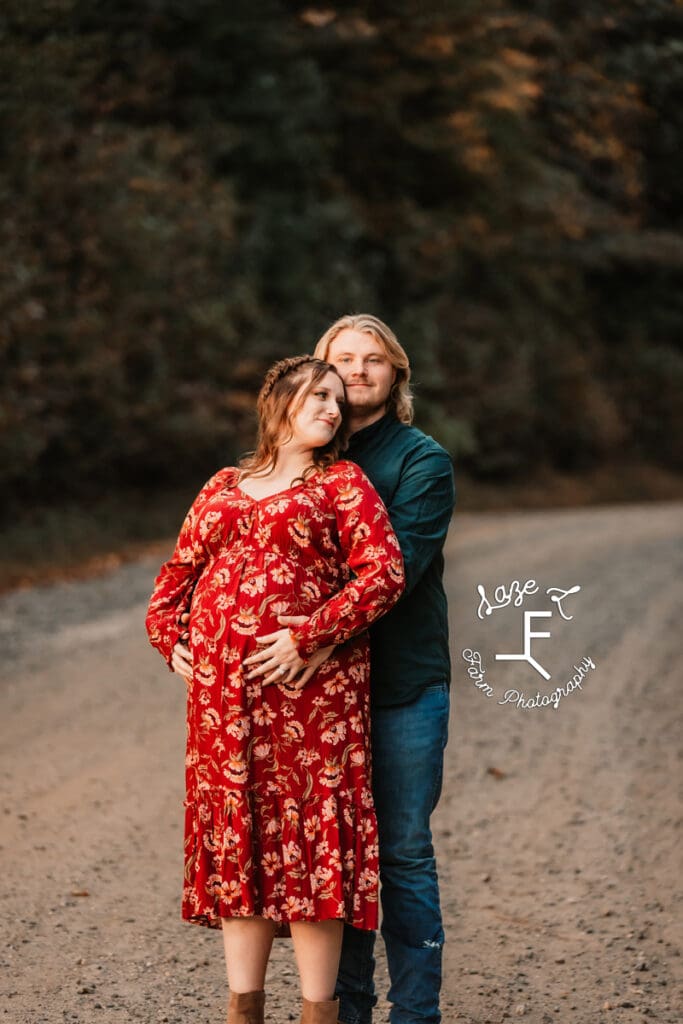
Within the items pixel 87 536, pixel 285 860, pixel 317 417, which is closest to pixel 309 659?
pixel 285 860

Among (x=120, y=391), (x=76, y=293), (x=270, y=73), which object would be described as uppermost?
(x=270, y=73)

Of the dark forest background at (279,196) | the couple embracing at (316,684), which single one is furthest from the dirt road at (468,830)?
the dark forest background at (279,196)

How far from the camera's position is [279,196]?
2070 centimetres

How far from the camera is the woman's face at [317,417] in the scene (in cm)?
312

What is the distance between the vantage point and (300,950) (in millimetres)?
3051

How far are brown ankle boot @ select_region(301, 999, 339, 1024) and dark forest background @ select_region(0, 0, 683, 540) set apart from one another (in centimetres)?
443

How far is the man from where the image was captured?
123 inches

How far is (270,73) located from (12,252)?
701 cm

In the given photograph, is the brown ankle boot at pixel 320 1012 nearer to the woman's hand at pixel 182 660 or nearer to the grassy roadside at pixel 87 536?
the woman's hand at pixel 182 660

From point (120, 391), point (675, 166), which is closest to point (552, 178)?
point (120, 391)

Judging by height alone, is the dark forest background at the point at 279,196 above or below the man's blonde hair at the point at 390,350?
above

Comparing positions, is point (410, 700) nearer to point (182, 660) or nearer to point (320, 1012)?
point (182, 660)

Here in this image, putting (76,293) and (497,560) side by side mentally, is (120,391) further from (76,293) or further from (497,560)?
(497,560)

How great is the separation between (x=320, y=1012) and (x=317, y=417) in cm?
150
